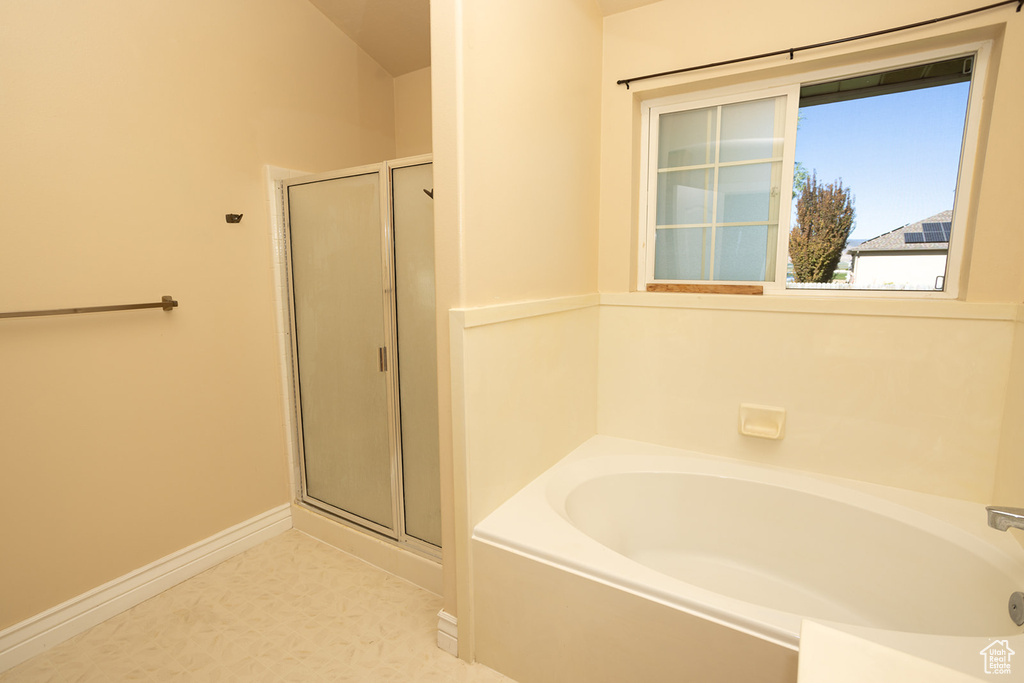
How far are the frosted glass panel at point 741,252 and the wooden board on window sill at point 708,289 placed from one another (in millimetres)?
49

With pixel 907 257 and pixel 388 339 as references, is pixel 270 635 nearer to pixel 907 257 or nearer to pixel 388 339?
pixel 388 339

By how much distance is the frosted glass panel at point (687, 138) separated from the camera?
2.04 meters

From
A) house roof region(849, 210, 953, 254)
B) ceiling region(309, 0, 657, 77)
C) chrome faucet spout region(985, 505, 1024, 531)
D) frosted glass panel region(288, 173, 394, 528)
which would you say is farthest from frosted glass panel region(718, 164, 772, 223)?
frosted glass panel region(288, 173, 394, 528)

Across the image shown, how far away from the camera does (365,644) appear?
1.62m

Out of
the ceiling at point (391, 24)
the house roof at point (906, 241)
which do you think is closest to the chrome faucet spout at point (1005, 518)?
the house roof at point (906, 241)

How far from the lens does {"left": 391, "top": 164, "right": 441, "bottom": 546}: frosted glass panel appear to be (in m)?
1.84

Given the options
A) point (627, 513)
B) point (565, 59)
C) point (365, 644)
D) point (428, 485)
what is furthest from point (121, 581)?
point (565, 59)

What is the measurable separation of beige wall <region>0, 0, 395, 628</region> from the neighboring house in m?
2.43

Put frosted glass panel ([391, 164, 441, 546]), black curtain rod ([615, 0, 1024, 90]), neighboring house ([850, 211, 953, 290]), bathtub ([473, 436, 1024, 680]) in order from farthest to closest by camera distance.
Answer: frosted glass panel ([391, 164, 441, 546]) < neighboring house ([850, 211, 953, 290]) < black curtain rod ([615, 0, 1024, 90]) < bathtub ([473, 436, 1024, 680])

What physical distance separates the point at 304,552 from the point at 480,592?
3.50 ft

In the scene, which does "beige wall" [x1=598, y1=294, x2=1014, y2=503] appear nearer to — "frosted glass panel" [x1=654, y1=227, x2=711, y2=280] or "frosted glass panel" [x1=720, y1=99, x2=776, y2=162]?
"frosted glass panel" [x1=654, y1=227, x2=711, y2=280]

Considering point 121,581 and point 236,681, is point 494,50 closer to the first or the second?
point 236,681

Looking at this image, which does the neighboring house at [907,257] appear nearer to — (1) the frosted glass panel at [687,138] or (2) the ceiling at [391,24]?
(1) the frosted glass panel at [687,138]

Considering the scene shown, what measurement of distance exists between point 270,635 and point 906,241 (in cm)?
266
